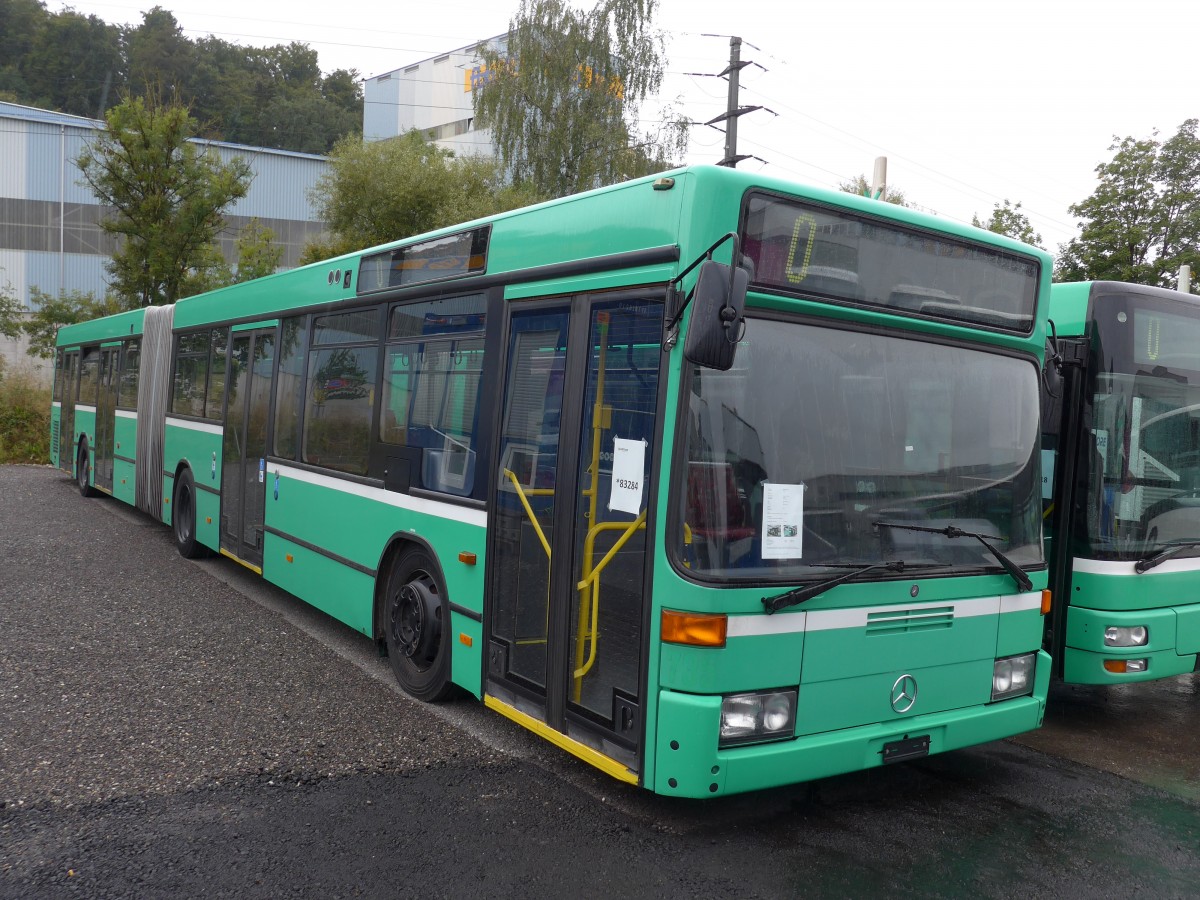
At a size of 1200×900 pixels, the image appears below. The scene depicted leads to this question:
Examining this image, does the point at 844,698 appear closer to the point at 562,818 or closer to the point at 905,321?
the point at 562,818

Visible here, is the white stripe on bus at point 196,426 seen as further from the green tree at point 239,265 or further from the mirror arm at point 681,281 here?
the green tree at point 239,265

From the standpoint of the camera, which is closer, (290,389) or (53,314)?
(290,389)

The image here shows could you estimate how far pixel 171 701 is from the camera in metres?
5.77

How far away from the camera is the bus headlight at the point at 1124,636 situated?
5.73m

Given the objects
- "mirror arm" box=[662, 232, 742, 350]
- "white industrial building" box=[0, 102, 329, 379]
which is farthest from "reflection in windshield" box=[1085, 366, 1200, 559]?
"white industrial building" box=[0, 102, 329, 379]

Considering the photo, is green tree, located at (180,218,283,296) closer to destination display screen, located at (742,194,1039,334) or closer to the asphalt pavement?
the asphalt pavement

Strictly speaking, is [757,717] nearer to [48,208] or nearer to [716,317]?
[716,317]

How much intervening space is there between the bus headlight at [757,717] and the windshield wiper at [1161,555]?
301 cm

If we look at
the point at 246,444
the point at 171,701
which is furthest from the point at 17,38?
the point at 171,701

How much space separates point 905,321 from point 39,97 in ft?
258

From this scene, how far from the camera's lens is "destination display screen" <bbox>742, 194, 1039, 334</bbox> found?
3941 mm

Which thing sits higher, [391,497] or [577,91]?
[577,91]

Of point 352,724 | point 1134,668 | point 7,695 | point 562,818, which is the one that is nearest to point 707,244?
point 562,818

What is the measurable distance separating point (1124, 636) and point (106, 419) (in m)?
13.8
